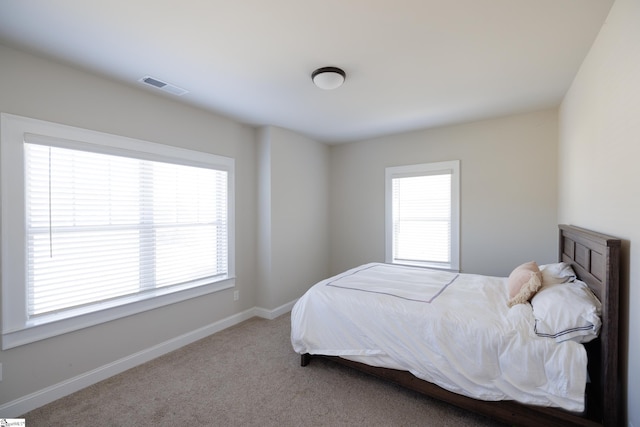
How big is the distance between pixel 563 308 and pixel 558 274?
0.72 m

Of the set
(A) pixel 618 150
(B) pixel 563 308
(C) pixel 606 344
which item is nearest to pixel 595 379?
(C) pixel 606 344

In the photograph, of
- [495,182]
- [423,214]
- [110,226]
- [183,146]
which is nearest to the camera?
[110,226]

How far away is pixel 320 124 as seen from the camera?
3.76m

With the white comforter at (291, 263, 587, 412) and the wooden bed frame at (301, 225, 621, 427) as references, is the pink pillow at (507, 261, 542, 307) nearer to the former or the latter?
the white comforter at (291, 263, 587, 412)

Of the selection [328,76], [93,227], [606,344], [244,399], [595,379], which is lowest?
[244,399]

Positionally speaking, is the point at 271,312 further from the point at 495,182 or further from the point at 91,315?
the point at 495,182

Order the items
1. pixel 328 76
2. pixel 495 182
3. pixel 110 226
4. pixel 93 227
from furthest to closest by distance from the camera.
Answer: pixel 495 182
pixel 110 226
pixel 93 227
pixel 328 76

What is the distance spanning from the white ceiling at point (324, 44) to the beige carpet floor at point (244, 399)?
260 centimetres

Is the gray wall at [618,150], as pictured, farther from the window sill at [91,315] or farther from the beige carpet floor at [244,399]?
the window sill at [91,315]

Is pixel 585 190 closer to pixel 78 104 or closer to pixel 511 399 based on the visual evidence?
pixel 511 399

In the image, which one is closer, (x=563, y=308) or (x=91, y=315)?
(x=563, y=308)

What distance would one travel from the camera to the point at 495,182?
11.6ft

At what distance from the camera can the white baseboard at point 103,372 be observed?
6.49ft

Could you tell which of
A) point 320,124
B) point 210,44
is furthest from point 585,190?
point 210,44
